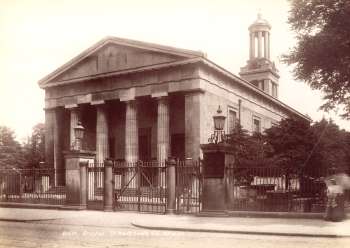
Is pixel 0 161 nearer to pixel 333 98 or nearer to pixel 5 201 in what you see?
pixel 5 201

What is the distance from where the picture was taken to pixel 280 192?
18.7 metres

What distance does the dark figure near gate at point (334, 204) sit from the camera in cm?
1453

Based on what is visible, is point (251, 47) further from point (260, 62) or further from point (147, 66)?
point (147, 66)

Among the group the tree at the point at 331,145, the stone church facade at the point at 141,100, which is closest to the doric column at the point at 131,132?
the stone church facade at the point at 141,100

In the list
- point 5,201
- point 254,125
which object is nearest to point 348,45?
point 5,201

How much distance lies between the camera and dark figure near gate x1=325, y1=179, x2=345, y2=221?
47.7 ft

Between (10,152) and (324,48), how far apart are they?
2896cm

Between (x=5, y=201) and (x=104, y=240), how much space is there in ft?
47.9

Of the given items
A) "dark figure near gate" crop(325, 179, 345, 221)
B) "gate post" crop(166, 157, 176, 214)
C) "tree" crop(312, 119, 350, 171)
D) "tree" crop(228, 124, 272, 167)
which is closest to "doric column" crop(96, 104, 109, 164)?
"tree" crop(228, 124, 272, 167)

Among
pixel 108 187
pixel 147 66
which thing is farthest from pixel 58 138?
pixel 108 187

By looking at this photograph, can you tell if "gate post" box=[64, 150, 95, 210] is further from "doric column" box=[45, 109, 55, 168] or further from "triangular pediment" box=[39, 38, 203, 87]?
"doric column" box=[45, 109, 55, 168]

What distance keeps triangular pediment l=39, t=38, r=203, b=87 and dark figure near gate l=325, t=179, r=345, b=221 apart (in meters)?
16.9

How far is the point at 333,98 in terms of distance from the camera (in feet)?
79.7

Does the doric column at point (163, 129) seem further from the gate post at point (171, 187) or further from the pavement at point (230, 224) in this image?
the pavement at point (230, 224)
